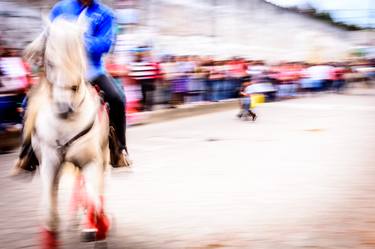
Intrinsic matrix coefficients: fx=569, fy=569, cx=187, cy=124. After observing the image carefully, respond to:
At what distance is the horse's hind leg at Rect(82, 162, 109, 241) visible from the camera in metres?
4.43

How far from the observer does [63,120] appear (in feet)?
A: 14.1

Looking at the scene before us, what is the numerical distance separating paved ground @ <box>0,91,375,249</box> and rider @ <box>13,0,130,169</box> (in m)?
0.74

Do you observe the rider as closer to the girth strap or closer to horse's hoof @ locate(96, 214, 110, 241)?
the girth strap

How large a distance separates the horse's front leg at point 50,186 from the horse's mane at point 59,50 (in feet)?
1.38

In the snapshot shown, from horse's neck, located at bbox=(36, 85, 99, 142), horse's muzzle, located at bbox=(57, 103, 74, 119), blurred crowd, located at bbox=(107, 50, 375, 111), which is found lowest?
blurred crowd, located at bbox=(107, 50, 375, 111)

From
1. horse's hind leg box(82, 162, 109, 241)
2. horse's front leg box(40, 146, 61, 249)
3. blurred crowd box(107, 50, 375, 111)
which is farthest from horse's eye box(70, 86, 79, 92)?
blurred crowd box(107, 50, 375, 111)

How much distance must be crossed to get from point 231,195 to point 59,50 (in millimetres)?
3604

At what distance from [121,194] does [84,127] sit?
2.92 m

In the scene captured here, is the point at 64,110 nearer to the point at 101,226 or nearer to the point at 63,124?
the point at 63,124

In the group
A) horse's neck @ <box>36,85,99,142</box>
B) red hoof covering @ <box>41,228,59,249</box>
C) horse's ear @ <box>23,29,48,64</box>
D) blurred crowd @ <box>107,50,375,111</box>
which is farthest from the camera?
blurred crowd @ <box>107,50,375,111</box>

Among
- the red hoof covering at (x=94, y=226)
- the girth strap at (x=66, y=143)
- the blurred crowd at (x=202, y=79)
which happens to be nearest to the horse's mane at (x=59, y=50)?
the girth strap at (x=66, y=143)

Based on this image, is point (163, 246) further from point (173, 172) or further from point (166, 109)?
point (166, 109)

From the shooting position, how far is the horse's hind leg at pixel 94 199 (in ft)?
14.5

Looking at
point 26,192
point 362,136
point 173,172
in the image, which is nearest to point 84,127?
point 26,192
